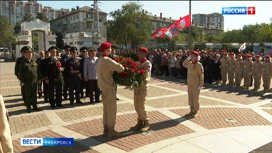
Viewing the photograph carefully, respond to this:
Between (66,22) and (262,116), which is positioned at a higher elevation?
(66,22)

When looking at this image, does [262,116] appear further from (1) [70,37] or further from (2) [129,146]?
(1) [70,37]

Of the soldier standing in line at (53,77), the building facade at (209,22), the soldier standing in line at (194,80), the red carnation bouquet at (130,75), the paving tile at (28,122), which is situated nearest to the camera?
the red carnation bouquet at (130,75)

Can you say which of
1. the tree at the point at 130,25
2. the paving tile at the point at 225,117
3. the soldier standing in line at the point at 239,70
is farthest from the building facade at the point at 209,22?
the paving tile at the point at 225,117

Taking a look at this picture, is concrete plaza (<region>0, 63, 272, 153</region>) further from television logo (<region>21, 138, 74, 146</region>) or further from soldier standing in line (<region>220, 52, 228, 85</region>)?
soldier standing in line (<region>220, 52, 228, 85</region>)

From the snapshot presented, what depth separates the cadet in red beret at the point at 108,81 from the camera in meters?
5.83

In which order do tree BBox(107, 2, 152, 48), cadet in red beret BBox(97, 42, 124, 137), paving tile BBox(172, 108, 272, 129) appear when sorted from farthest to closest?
tree BBox(107, 2, 152, 48) < paving tile BBox(172, 108, 272, 129) < cadet in red beret BBox(97, 42, 124, 137)

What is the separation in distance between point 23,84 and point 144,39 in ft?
132

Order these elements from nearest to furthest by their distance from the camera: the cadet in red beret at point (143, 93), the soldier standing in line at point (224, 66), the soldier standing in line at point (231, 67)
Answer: the cadet in red beret at point (143, 93) → the soldier standing in line at point (231, 67) → the soldier standing in line at point (224, 66)

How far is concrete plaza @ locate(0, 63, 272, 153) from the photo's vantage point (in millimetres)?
5660

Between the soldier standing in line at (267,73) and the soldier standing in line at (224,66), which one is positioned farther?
the soldier standing in line at (224,66)

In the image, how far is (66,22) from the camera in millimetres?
96938

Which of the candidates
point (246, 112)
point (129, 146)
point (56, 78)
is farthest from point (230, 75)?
point (129, 146)

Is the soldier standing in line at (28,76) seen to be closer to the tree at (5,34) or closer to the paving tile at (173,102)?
the paving tile at (173,102)

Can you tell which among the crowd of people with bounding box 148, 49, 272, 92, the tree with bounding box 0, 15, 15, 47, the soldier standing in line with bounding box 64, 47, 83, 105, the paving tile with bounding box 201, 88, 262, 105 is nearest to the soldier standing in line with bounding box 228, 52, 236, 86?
the crowd of people with bounding box 148, 49, 272, 92
